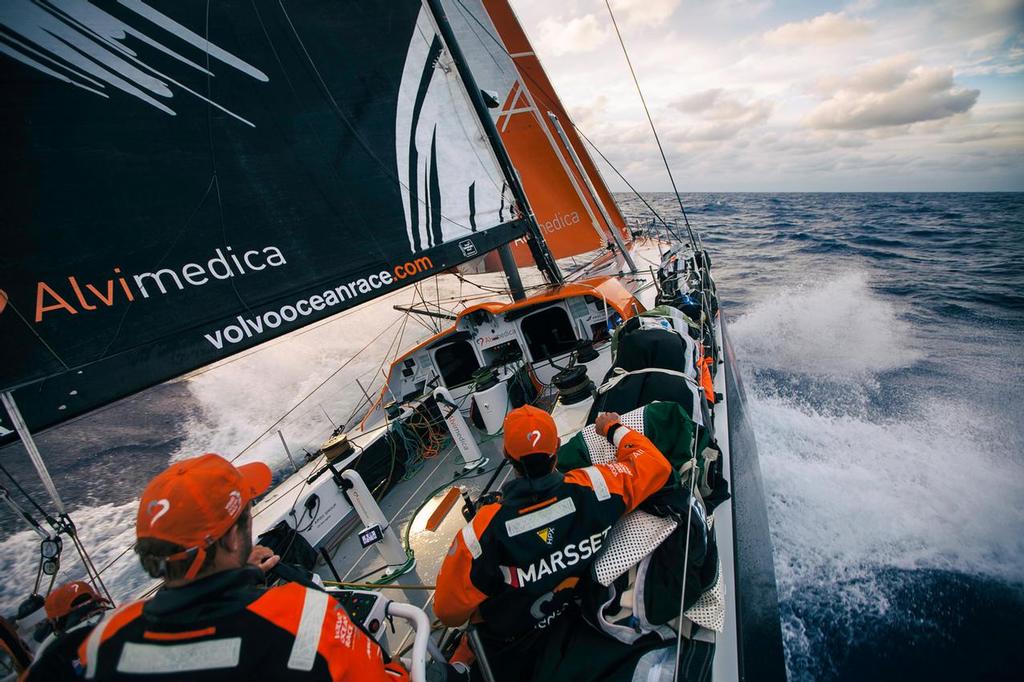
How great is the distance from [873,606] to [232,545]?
4.16m

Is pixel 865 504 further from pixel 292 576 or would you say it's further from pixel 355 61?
pixel 355 61

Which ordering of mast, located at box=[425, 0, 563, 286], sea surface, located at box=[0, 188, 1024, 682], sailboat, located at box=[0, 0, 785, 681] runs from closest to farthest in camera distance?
sailboat, located at box=[0, 0, 785, 681] → sea surface, located at box=[0, 188, 1024, 682] → mast, located at box=[425, 0, 563, 286]

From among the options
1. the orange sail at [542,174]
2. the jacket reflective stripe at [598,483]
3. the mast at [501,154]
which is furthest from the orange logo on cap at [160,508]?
the orange sail at [542,174]

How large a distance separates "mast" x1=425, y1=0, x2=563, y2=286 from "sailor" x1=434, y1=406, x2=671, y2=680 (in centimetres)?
311

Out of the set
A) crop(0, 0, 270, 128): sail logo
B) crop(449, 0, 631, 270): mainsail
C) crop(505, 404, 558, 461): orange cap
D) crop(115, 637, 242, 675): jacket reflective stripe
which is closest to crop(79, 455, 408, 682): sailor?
crop(115, 637, 242, 675): jacket reflective stripe

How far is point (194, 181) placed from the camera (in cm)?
215

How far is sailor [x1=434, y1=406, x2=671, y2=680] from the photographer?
131 centimetres

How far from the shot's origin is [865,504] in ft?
12.4

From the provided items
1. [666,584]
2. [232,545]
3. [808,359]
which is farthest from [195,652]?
[808,359]

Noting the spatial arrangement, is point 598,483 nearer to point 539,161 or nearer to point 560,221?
point 560,221

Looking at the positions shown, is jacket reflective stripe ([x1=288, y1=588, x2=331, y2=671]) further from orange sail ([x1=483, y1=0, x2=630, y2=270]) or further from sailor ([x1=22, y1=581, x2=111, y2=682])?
orange sail ([x1=483, y1=0, x2=630, y2=270])

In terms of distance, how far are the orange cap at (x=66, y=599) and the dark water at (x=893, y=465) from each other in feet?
13.7

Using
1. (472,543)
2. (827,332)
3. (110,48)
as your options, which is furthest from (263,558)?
(827,332)

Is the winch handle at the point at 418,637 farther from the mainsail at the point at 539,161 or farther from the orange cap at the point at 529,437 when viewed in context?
the mainsail at the point at 539,161
